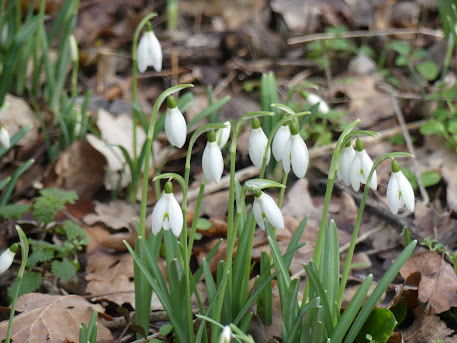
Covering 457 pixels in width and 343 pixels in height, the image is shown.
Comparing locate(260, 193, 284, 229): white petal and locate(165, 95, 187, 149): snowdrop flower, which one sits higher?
locate(165, 95, 187, 149): snowdrop flower

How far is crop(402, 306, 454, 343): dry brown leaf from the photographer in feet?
7.71

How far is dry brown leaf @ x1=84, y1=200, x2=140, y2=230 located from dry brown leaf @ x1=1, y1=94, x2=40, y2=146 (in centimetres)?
80

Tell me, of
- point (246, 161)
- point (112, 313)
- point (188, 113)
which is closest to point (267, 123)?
point (246, 161)

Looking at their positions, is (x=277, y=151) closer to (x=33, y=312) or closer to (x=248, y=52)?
(x=33, y=312)

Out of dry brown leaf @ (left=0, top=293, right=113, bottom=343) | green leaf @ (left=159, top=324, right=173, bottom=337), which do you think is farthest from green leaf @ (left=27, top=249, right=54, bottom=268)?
green leaf @ (left=159, top=324, right=173, bottom=337)

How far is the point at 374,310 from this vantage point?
7.16ft

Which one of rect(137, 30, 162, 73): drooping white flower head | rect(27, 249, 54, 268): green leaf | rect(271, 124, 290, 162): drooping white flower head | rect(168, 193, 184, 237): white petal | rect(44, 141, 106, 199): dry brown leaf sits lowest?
rect(27, 249, 54, 268): green leaf

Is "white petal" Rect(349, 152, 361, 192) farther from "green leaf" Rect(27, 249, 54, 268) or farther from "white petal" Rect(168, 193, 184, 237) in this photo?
"green leaf" Rect(27, 249, 54, 268)

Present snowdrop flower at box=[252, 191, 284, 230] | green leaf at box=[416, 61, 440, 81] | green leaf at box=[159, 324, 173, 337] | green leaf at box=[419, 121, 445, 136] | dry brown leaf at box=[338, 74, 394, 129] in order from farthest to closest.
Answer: green leaf at box=[416, 61, 440, 81] < dry brown leaf at box=[338, 74, 394, 129] < green leaf at box=[419, 121, 445, 136] < green leaf at box=[159, 324, 173, 337] < snowdrop flower at box=[252, 191, 284, 230]

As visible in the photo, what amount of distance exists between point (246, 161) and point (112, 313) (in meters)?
1.38

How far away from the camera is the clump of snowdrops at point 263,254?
1.84 m

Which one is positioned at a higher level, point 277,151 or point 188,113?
point 277,151

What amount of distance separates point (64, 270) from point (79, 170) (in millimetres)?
993

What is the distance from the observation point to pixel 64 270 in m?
2.54
